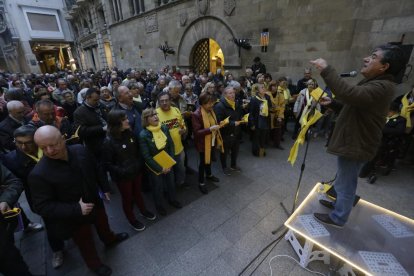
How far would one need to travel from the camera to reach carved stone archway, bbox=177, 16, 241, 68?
30.3 feet

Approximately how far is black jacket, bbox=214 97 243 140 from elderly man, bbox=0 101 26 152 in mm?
3177

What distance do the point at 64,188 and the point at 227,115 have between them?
2.80 meters

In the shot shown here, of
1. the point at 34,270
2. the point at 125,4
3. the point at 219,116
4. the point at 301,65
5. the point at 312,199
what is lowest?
the point at 34,270

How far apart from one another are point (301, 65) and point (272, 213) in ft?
20.1

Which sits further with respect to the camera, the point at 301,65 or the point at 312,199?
the point at 301,65

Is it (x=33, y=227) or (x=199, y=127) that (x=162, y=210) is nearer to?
(x=199, y=127)

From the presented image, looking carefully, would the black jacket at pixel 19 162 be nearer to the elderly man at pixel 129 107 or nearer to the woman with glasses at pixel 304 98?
the elderly man at pixel 129 107

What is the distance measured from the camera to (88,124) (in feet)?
11.1

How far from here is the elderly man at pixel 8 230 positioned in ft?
5.90

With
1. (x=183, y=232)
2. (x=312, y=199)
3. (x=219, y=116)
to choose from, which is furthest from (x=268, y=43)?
(x=183, y=232)

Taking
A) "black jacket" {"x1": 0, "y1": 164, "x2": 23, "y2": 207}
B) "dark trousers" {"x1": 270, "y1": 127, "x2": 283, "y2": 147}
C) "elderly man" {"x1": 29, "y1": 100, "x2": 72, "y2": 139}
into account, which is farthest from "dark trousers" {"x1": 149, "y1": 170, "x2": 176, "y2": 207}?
"dark trousers" {"x1": 270, "y1": 127, "x2": 283, "y2": 147}

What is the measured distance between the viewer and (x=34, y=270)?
2518 millimetres

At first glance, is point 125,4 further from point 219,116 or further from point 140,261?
point 140,261

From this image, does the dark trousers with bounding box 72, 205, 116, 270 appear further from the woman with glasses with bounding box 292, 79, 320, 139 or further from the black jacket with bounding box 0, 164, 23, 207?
the woman with glasses with bounding box 292, 79, 320, 139
